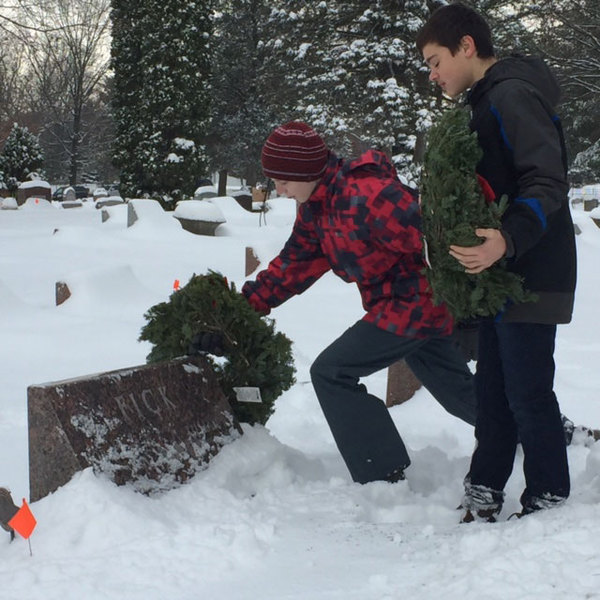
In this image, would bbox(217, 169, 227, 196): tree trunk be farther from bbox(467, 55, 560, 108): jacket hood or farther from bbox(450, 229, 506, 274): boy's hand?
bbox(450, 229, 506, 274): boy's hand

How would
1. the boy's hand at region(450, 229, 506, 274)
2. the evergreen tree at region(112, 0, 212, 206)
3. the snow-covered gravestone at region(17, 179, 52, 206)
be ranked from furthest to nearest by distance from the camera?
1. the snow-covered gravestone at region(17, 179, 52, 206)
2. the evergreen tree at region(112, 0, 212, 206)
3. the boy's hand at region(450, 229, 506, 274)

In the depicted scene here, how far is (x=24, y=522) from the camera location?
2531 mm

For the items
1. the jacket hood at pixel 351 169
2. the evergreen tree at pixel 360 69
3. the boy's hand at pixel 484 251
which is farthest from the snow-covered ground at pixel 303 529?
the evergreen tree at pixel 360 69

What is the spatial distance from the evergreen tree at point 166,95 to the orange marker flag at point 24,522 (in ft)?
84.6

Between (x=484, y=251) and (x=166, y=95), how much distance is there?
2697 centimetres

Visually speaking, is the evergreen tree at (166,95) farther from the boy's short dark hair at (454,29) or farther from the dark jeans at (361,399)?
the boy's short dark hair at (454,29)

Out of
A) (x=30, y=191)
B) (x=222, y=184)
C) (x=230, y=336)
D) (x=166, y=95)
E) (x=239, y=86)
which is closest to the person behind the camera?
(x=230, y=336)

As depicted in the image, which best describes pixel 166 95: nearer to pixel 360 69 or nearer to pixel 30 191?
pixel 30 191

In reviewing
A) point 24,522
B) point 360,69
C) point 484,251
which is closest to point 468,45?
point 484,251

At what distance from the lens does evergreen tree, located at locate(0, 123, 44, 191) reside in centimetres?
3475

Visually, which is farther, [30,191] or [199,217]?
[30,191]

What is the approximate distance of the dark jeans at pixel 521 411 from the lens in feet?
8.57

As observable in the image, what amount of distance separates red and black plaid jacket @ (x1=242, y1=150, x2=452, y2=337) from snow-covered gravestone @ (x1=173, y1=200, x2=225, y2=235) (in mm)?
13522

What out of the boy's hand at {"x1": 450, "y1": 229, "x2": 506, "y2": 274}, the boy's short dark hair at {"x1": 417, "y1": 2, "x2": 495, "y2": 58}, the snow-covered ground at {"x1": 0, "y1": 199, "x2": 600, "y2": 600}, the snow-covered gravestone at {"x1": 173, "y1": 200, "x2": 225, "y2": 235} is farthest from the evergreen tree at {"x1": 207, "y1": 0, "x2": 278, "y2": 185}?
the boy's hand at {"x1": 450, "y1": 229, "x2": 506, "y2": 274}
